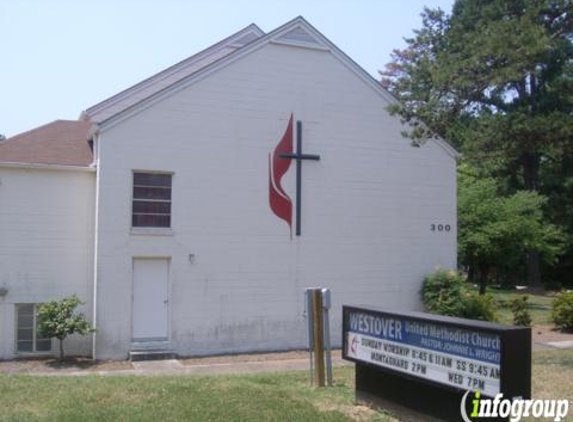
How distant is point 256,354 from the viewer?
17297 mm

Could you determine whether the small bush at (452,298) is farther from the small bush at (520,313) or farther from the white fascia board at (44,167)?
the white fascia board at (44,167)

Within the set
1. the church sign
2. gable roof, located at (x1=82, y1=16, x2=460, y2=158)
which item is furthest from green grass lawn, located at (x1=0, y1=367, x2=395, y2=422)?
gable roof, located at (x1=82, y1=16, x2=460, y2=158)

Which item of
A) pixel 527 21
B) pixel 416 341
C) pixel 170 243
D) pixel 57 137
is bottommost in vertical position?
pixel 416 341

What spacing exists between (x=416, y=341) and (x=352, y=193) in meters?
10.4

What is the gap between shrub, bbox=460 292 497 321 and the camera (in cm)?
1870

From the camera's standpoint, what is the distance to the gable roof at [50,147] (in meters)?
16.9

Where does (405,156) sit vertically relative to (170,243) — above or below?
above

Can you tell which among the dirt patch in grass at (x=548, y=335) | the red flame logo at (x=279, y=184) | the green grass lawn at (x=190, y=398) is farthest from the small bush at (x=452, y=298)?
the green grass lawn at (x=190, y=398)

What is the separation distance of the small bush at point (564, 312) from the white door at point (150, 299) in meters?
11.5

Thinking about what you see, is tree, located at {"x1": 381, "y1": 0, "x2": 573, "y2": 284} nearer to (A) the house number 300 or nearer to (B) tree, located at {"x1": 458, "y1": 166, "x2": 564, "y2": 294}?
(A) the house number 300

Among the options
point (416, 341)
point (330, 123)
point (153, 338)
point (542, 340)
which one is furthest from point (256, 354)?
point (416, 341)

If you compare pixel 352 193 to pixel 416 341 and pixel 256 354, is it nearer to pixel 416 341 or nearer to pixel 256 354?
pixel 256 354

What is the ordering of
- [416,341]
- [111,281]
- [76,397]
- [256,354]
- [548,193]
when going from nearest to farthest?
[416,341]
[76,397]
[111,281]
[256,354]
[548,193]

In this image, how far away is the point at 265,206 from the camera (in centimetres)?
1772
